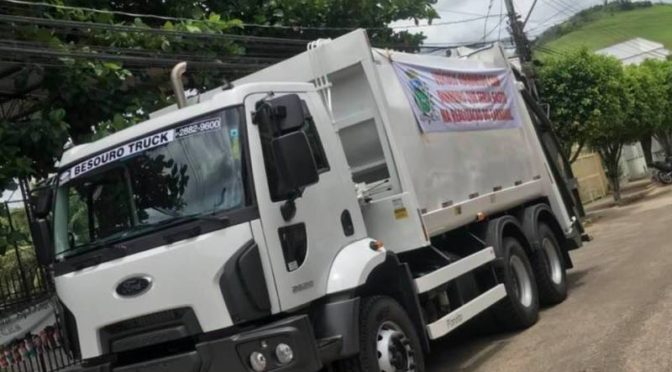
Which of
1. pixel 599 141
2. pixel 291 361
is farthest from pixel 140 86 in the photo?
pixel 599 141

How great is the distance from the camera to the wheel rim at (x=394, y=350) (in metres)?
5.52

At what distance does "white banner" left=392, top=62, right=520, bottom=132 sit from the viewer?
23.7ft

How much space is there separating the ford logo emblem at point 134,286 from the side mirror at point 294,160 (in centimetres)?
106

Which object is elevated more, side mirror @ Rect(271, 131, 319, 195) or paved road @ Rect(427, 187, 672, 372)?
side mirror @ Rect(271, 131, 319, 195)

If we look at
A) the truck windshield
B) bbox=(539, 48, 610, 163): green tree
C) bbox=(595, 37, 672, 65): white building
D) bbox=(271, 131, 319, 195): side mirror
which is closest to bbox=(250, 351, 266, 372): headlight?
the truck windshield

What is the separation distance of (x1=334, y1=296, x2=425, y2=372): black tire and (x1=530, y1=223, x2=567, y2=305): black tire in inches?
143

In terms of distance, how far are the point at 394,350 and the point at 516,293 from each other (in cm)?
308

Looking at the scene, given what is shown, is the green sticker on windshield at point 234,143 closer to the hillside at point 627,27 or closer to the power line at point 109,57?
the power line at point 109,57

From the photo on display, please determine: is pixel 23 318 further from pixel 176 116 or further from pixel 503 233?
pixel 503 233

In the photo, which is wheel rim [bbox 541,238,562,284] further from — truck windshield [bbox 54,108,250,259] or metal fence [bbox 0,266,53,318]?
metal fence [bbox 0,266,53,318]

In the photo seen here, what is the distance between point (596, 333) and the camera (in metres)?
7.43

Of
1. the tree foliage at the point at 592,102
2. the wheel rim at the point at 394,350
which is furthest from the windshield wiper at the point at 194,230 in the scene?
the tree foliage at the point at 592,102

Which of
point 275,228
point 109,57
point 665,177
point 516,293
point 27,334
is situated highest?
point 109,57

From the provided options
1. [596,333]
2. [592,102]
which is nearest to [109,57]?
[596,333]
